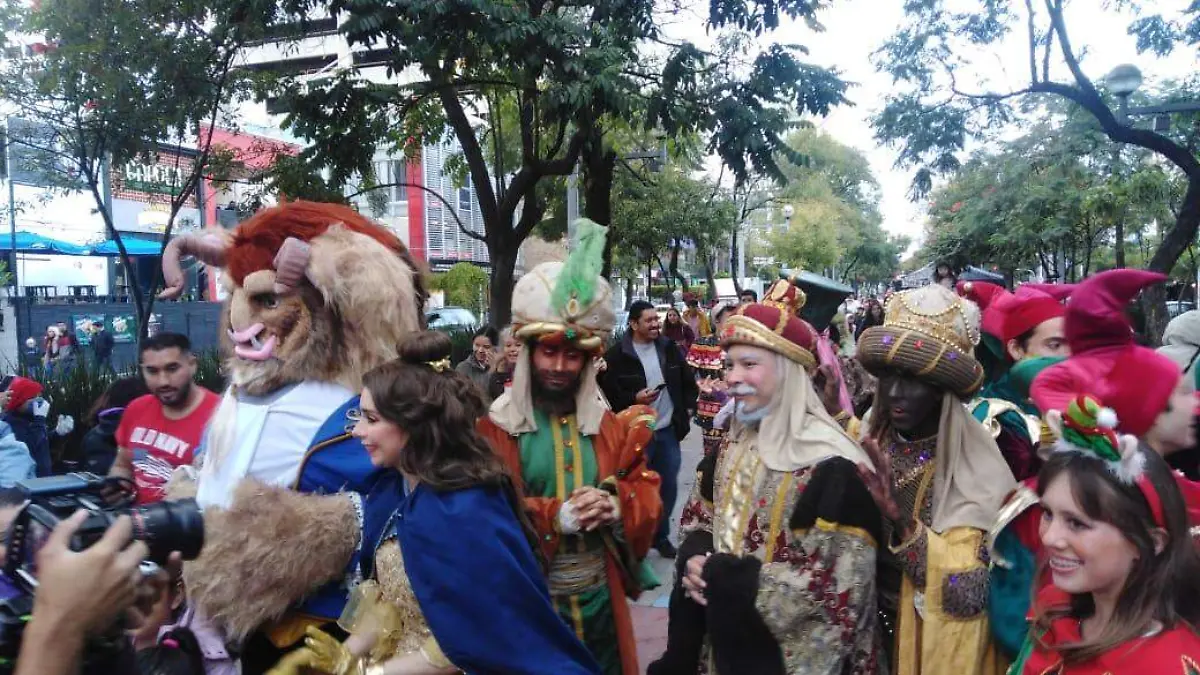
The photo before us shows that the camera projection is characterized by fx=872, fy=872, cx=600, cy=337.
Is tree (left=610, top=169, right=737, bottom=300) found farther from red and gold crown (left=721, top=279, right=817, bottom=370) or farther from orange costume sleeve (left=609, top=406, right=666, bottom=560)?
red and gold crown (left=721, top=279, right=817, bottom=370)

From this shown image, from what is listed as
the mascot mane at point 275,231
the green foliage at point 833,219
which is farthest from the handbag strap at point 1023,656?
the green foliage at point 833,219

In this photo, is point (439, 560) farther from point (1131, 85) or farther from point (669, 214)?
point (669, 214)

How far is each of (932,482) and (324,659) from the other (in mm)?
1860

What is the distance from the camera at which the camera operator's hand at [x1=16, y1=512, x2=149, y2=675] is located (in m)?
1.47

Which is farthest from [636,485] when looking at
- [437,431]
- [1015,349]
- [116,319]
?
[116,319]

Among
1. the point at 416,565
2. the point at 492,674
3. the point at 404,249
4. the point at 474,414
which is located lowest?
the point at 492,674

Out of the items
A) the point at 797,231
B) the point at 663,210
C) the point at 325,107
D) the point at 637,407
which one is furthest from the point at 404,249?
the point at 797,231

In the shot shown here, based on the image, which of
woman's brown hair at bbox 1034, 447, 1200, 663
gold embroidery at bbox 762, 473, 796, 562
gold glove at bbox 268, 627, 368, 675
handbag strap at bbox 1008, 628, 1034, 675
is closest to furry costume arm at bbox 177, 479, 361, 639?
gold glove at bbox 268, 627, 368, 675

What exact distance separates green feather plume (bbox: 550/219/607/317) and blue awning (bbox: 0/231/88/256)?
24.3 meters

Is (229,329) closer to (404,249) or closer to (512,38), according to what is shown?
(404,249)

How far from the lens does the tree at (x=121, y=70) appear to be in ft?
26.9

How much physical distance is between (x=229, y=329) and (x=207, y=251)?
0.39 m

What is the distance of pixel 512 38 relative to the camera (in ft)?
24.0

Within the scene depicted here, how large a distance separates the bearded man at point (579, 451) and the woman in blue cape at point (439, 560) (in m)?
0.64
